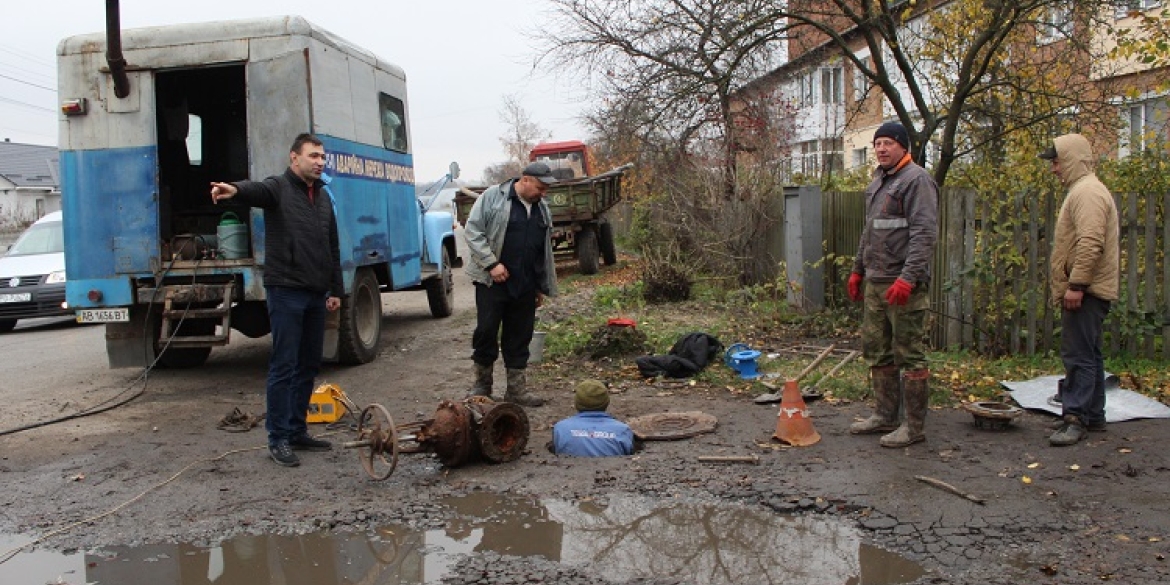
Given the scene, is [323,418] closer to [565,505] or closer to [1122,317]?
[565,505]

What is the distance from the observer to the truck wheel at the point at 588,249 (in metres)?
17.6

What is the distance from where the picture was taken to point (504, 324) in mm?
6863

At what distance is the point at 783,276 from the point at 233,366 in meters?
5.97

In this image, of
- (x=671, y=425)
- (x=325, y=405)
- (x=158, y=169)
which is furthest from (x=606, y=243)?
(x=671, y=425)

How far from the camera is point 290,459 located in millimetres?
5453

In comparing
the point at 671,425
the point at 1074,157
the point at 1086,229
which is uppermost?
the point at 1074,157

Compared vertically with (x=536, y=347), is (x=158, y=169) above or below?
above

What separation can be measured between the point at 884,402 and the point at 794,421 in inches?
24.9

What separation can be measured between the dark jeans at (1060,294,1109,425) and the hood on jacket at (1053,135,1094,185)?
0.72 m

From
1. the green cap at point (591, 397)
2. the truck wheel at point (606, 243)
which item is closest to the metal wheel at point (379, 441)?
the green cap at point (591, 397)

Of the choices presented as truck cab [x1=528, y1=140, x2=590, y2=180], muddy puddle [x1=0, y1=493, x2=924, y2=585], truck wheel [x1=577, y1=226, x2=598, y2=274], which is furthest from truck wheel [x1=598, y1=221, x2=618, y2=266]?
muddy puddle [x1=0, y1=493, x2=924, y2=585]

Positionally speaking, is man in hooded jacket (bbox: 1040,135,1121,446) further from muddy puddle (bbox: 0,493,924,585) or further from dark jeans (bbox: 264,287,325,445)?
dark jeans (bbox: 264,287,325,445)

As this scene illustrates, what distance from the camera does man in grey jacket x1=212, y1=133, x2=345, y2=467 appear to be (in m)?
5.50

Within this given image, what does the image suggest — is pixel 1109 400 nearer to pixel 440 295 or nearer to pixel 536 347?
pixel 536 347
